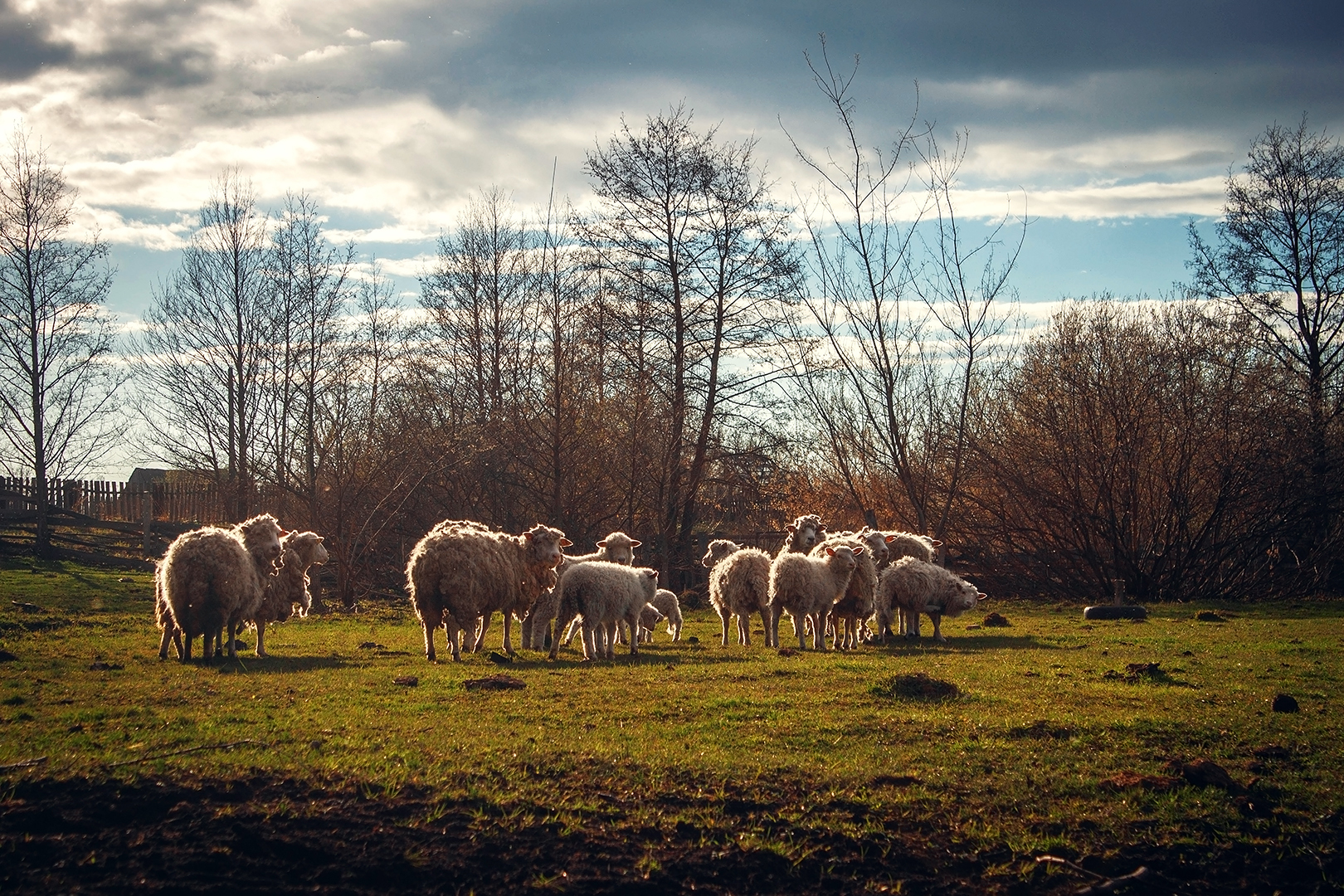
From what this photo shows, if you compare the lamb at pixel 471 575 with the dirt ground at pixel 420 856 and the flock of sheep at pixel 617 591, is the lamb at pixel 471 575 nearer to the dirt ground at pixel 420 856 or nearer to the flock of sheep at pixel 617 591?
the flock of sheep at pixel 617 591

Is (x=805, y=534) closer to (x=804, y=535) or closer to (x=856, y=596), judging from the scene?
(x=804, y=535)

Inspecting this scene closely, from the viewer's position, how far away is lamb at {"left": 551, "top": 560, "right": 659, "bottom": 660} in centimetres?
1214

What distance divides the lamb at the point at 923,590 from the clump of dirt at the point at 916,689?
17.4 feet

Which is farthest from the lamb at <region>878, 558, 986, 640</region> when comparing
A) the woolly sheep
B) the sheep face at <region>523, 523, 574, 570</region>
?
the sheep face at <region>523, 523, 574, 570</region>

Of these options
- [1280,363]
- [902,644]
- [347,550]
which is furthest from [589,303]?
[1280,363]

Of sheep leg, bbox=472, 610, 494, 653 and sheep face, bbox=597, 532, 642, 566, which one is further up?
sheep face, bbox=597, 532, 642, 566

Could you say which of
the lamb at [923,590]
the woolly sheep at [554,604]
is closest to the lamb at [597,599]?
the woolly sheep at [554,604]

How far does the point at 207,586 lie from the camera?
451 inches

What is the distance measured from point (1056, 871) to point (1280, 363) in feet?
87.6

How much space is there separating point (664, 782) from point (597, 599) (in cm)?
588

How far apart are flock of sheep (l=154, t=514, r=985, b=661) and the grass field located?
1462 millimetres

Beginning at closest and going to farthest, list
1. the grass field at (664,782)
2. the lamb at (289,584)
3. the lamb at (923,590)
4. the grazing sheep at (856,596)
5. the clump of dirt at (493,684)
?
1. the grass field at (664,782)
2. the clump of dirt at (493,684)
3. the lamb at (289,584)
4. the grazing sheep at (856,596)
5. the lamb at (923,590)

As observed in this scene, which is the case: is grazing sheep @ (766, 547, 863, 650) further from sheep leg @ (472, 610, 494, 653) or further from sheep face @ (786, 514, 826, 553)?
sheep leg @ (472, 610, 494, 653)

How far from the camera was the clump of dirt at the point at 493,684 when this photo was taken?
31.3 ft
